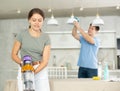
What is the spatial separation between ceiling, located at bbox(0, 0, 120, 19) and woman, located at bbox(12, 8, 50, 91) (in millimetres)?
3194

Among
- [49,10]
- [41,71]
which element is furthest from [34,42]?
[49,10]

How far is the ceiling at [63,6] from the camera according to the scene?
520 centimetres

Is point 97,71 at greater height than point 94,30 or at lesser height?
lesser

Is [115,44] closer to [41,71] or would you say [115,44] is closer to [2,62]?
[2,62]

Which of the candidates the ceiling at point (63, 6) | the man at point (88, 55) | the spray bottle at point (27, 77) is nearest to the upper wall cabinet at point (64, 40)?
the ceiling at point (63, 6)

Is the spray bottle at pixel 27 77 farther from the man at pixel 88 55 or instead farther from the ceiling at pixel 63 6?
the ceiling at pixel 63 6

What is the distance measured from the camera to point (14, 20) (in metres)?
6.89

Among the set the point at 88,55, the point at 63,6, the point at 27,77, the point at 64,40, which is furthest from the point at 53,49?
the point at 27,77

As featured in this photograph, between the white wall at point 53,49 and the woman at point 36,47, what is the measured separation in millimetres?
4579

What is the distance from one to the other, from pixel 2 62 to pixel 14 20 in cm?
120

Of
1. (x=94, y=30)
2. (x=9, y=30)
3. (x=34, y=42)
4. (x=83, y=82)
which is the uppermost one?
(x=9, y=30)

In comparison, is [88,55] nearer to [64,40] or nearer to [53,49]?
[64,40]

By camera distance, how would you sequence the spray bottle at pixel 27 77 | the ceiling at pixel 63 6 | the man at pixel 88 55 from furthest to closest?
the ceiling at pixel 63 6, the man at pixel 88 55, the spray bottle at pixel 27 77

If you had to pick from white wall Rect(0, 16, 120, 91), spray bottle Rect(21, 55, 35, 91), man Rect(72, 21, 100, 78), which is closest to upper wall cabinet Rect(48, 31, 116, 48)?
white wall Rect(0, 16, 120, 91)
